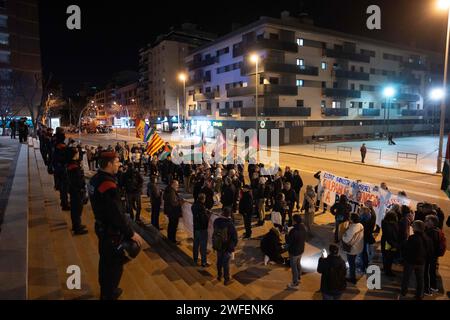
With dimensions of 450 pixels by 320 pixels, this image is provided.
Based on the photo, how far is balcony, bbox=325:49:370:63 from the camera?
51.2 m

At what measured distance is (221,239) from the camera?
6941mm

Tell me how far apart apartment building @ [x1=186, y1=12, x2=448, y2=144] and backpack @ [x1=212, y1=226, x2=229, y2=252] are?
113 feet

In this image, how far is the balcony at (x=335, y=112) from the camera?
51325 mm

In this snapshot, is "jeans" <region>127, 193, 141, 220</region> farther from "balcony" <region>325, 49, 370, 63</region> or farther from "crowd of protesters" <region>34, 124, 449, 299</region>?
"balcony" <region>325, 49, 370, 63</region>

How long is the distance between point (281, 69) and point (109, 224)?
4517 centimetres

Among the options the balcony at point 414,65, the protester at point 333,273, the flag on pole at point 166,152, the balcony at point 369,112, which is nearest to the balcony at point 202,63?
the balcony at point 369,112

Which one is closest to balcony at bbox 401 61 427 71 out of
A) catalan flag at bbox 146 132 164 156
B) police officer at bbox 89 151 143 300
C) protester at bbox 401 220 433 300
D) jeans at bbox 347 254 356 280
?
catalan flag at bbox 146 132 164 156

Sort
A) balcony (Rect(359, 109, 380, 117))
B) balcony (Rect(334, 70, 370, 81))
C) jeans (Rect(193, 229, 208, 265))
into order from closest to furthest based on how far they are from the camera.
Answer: jeans (Rect(193, 229, 208, 265)), balcony (Rect(334, 70, 370, 81)), balcony (Rect(359, 109, 380, 117))

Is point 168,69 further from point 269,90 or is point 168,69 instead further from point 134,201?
point 134,201

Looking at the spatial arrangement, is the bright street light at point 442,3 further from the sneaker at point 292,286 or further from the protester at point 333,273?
the sneaker at point 292,286

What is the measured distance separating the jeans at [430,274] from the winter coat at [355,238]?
4.26ft

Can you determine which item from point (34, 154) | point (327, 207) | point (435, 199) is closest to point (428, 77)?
point (435, 199)

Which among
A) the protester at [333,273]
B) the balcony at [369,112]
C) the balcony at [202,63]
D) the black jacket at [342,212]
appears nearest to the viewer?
the protester at [333,273]
